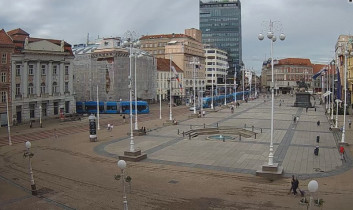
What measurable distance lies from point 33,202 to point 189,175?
10.1 meters

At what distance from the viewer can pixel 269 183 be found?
72.1ft

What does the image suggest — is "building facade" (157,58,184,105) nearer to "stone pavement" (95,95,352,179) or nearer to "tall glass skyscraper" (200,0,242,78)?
"stone pavement" (95,95,352,179)

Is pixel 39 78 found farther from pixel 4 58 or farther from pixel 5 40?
pixel 5 40

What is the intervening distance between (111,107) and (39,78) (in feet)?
58.5

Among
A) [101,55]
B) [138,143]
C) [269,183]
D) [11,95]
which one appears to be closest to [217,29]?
[101,55]

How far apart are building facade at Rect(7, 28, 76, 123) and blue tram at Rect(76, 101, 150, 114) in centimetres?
604

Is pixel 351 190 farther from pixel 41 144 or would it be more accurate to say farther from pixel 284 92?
pixel 284 92

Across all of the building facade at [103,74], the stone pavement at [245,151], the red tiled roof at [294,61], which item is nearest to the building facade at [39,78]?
the building facade at [103,74]

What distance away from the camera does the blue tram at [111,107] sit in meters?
73.4

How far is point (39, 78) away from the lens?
61438 millimetres

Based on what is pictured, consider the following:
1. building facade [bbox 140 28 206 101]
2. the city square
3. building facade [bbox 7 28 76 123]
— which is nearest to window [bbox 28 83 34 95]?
building facade [bbox 7 28 76 123]

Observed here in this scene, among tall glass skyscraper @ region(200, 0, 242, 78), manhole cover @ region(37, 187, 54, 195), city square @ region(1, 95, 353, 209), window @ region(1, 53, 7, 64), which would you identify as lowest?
manhole cover @ region(37, 187, 54, 195)

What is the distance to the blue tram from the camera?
2889 inches

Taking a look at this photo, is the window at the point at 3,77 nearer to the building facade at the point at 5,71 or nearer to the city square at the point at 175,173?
the building facade at the point at 5,71
